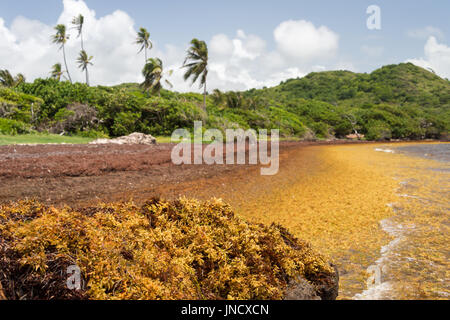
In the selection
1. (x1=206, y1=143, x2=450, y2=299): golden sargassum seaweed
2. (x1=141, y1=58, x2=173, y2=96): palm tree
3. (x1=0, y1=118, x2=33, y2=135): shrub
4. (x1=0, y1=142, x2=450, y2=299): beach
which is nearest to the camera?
(x1=206, y1=143, x2=450, y2=299): golden sargassum seaweed

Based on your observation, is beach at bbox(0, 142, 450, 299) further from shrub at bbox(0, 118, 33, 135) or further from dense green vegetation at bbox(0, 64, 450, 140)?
dense green vegetation at bbox(0, 64, 450, 140)

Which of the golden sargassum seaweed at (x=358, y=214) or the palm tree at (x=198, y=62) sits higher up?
the palm tree at (x=198, y=62)

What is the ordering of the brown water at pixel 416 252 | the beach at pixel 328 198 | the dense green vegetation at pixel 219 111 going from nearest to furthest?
the brown water at pixel 416 252
the beach at pixel 328 198
the dense green vegetation at pixel 219 111

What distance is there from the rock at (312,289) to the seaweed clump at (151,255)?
1 centimetres

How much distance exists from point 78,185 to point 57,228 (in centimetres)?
740

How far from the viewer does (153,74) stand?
40.8 m

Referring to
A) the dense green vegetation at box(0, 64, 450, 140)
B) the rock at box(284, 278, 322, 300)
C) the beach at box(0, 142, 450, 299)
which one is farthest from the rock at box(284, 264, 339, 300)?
the dense green vegetation at box(0, 64, 450, 140)

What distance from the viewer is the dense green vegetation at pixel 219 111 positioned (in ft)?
93.7

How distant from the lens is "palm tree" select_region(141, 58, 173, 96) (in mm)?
39875

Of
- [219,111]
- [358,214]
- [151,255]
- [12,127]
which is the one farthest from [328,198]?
[219,111]

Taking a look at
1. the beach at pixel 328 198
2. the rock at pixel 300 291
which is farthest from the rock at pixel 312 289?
the beach at pixel 328 198

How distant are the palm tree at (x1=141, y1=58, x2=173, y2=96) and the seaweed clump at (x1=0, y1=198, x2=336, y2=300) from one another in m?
39.4

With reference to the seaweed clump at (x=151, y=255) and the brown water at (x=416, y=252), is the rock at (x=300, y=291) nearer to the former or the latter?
the seaweed clump at (x=151, y=255)
